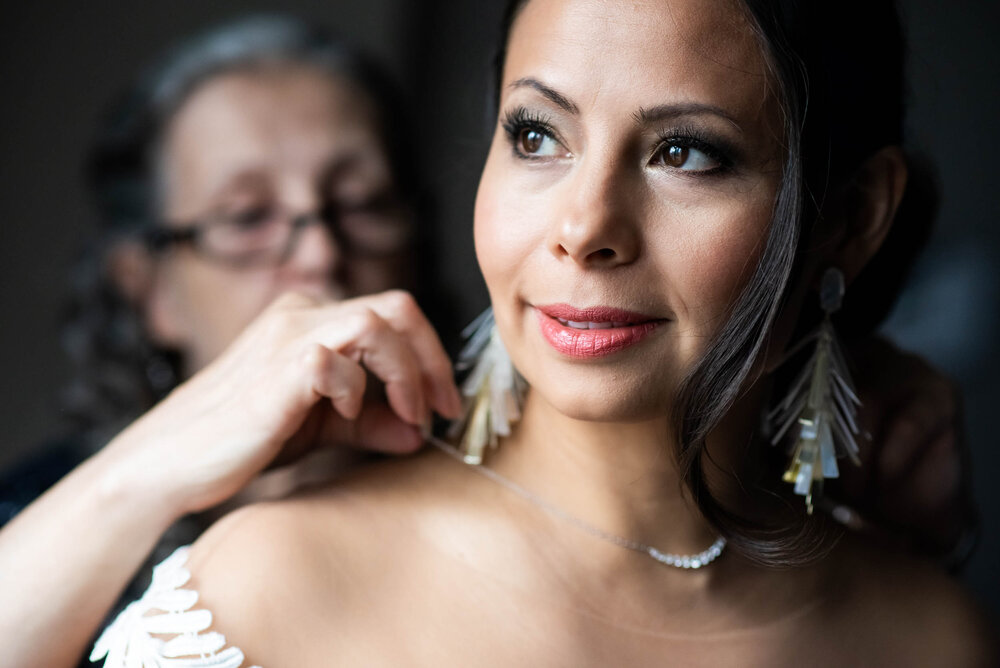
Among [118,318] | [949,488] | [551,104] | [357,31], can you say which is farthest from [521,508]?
[357,31]

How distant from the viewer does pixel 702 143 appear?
3.67ft

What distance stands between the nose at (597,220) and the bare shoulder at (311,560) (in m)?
0.43

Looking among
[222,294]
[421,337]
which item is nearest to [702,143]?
[421,337]

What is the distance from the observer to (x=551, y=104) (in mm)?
1152

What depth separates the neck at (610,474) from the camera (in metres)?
1.27

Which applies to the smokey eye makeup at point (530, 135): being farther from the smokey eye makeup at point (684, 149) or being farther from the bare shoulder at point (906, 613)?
the bare shoulder at point (906, 613)

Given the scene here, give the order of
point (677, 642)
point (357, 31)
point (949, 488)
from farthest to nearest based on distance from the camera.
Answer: point (357, 31) < point (949, 488) < point (677, 642)

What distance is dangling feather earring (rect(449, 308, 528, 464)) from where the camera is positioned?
4.55ft

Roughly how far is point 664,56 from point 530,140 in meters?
0.20

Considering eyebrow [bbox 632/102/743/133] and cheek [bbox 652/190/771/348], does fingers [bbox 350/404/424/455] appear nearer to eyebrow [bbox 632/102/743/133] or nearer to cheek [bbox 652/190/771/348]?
cheek [bbox 652/190/771/348]

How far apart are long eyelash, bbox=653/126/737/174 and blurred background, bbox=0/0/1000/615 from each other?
3.75 ft

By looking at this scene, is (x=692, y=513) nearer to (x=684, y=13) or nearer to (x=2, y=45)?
(x=684, y=13)

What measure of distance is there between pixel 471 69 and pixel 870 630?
2.23m

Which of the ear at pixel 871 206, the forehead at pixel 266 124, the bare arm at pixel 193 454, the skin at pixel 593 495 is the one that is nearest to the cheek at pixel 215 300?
the forehead at pixel 266 124
